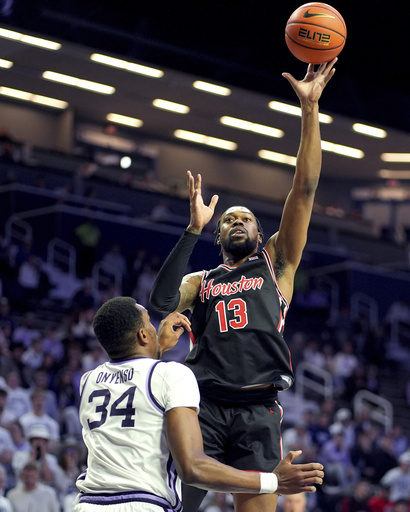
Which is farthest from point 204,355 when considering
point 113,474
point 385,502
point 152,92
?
point 152,92

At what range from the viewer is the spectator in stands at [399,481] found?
13.7 metres

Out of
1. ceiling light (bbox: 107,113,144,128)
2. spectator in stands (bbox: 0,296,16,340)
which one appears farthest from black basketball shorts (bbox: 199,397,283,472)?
ceiling light (bbox: 107,113,144,128)

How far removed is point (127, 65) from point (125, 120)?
19.7ft

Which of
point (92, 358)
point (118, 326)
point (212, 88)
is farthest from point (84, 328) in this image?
point (118, 326)

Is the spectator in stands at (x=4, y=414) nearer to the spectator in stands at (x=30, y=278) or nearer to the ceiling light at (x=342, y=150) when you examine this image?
the spectator in stands at (x=30, y=278)

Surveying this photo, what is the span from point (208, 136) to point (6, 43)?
9142mm

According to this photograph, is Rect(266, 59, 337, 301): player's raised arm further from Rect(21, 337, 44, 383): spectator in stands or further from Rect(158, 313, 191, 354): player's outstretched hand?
Rect(21, 337, 44, 383): spectator in stands

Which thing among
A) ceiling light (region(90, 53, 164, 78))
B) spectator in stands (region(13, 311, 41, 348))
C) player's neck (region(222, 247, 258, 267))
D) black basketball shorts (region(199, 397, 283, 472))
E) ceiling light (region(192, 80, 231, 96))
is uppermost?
ceiling light (region(90, 53, 164, 78))

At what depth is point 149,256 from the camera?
69.2 ft

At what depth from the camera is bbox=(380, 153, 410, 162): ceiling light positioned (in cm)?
2714

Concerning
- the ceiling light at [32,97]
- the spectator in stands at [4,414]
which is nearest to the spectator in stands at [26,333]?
the spectator in stands at [4,414]

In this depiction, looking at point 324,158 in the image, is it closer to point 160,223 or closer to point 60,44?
point 160,223

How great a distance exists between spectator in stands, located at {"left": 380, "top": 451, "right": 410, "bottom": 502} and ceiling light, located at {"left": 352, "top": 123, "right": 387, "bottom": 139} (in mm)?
11716

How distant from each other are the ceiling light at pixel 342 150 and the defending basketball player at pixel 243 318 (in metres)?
21.2
